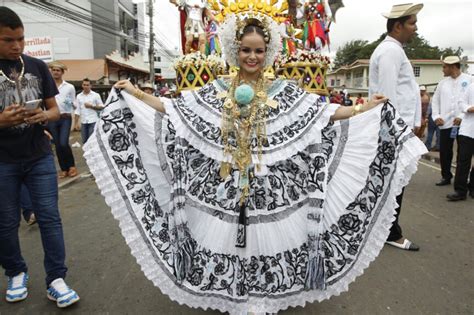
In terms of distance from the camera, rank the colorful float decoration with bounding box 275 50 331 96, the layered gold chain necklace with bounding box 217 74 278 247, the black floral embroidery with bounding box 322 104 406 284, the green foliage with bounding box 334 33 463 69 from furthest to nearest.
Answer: the green foliage with bounding box 334 33 463 69 → the colorful float decoration with bounding box 275 50 331 96 → the black floral embroidery with bounding box 322 104 406 284 → the layered gold chain necklace with bounding box 217 74 278 247

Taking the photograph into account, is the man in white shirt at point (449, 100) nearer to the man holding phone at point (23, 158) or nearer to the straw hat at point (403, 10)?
the straw hat at point (403, 10)

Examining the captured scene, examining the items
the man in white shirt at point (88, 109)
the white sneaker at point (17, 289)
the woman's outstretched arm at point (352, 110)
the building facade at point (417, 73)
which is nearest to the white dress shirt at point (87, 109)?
the man in white shirt at point (88, 109)

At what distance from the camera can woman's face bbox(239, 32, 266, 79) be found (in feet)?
7.43

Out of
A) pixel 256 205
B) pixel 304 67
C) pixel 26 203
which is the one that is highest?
pixel 304 67

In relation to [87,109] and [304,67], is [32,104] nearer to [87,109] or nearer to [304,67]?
[304,67]

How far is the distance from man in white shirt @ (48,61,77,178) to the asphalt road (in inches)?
81.3

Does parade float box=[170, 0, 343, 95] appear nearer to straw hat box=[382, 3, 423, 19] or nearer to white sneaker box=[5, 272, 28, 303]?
straw hat box=[382, 3, 423, 19]

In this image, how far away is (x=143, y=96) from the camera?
8.03ft

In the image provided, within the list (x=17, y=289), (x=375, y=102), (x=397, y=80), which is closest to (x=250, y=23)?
(x=375, y=102)


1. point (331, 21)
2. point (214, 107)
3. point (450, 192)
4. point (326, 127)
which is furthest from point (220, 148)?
point (450, 192)

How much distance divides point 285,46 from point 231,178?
276cm

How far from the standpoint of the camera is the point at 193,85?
4.06m

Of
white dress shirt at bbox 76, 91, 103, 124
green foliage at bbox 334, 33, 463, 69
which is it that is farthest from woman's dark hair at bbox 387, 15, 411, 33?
Answer: green foliage at bbox 334, 33, 463, 69

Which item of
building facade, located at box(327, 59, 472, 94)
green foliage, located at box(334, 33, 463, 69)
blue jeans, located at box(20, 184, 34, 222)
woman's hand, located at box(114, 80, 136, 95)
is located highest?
green foliage, located at box(334, 33, 463, 69)
